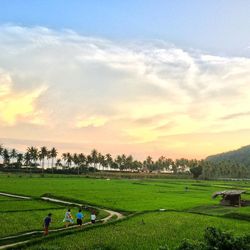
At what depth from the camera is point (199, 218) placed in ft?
131

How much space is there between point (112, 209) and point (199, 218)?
40.6 ft

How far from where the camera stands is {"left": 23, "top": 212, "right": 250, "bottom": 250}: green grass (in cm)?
2577

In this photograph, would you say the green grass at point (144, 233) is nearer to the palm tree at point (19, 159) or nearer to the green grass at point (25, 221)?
the green grass at point (25, 221)

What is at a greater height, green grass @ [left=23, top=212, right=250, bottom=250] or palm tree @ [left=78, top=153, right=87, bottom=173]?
palm tree @ [left=78, top=153, right=87, bottom=173]

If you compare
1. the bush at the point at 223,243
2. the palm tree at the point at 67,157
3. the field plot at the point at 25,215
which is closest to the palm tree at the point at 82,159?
the palm tree at the point at 67,157

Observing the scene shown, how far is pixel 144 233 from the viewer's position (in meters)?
30.7

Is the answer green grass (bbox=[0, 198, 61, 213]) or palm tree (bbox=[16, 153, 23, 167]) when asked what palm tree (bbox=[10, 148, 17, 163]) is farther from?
green grass (bbox=[0, 198, 61, 213])

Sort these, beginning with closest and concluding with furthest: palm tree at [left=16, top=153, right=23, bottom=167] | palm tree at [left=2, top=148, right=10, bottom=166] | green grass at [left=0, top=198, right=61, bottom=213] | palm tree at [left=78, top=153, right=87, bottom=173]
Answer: green grass at [left=0, top=198, right=61, bottom=213] < palm tree at [left=16, top=153, right=23, bottom=167] < palm tree at [left=2, top=148, right=10, bottom=166] < palm tree at [left=78, top=153, right=87, bottom=173]

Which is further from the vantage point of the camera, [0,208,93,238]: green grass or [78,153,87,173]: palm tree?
[78,153,87,173]: palm tree

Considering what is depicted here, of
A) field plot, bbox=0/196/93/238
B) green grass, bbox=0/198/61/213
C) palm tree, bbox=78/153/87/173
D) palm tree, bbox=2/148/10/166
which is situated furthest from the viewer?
palm tree, bbox=78/153/87/173

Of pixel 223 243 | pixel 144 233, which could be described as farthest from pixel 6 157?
pixel 223 243

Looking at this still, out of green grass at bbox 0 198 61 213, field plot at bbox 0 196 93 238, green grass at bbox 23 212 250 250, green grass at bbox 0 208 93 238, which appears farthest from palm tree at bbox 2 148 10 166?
green grass at bbox 23 212 250 250

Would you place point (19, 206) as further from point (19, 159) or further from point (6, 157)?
point (6, 157)

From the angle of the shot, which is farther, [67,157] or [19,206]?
[67,157]
